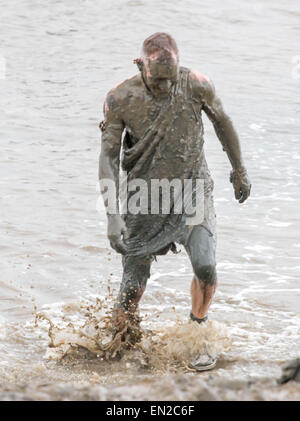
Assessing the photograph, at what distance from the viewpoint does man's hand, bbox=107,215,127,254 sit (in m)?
5.01

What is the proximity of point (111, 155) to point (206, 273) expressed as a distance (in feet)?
2.97

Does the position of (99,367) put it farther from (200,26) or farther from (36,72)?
(200,26)

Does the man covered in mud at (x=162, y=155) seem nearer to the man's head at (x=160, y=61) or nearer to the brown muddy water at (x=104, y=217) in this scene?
the man's head at (x=160, y=61)

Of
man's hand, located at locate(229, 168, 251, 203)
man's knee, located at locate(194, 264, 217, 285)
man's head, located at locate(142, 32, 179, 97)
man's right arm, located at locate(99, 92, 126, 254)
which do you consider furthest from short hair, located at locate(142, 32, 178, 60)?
man's knee, located at locate(194, 264, 217, 285)

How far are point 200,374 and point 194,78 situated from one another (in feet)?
6.01

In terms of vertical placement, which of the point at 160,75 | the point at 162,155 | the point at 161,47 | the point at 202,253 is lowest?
the point at 202,253

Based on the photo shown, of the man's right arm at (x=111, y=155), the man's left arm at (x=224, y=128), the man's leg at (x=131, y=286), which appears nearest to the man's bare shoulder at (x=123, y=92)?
the man's right arm at (x=111, y=155)

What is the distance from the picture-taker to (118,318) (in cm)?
560

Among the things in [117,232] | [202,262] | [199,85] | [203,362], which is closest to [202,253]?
[202,262]

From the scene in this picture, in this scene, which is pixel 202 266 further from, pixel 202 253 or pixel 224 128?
pixel 224 128

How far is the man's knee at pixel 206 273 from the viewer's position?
204 inches

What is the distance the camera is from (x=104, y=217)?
9.17 m

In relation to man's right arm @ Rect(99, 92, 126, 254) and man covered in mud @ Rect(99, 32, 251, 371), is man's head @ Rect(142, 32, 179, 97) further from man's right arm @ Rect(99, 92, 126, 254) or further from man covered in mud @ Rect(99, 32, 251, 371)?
man's right arm @ Rect(99, 92, 126, 254)
